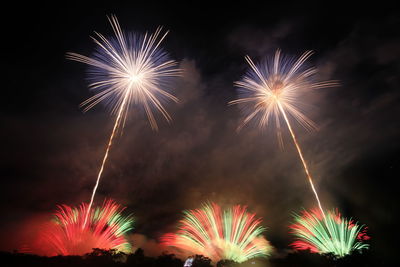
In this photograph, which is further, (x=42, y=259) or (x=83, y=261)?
(x=83, y=261)

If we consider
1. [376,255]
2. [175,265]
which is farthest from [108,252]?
[376,255]

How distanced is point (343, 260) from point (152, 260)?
52641 millimetres

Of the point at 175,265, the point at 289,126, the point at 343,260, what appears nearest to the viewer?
the point at 289,126

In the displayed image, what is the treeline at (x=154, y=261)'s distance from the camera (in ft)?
181

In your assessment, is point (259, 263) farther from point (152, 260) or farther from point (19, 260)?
point (19, 260)

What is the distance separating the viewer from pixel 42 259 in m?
55.3

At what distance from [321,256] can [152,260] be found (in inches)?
1895

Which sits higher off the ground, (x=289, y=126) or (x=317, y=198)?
(x=289, y=126)

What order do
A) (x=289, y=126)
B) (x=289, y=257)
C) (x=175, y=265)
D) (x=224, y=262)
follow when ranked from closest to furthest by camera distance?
(x=289, y=126), (x=224, y=262), (x=289, y=257), (x=175, y=265)

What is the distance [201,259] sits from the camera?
72250 mm

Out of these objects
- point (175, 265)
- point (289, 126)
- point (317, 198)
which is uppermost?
point (289, 126)

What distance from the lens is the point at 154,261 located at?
3039 inches

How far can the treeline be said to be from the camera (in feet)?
181

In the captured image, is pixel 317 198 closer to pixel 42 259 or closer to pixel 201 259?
pixel 201 259
